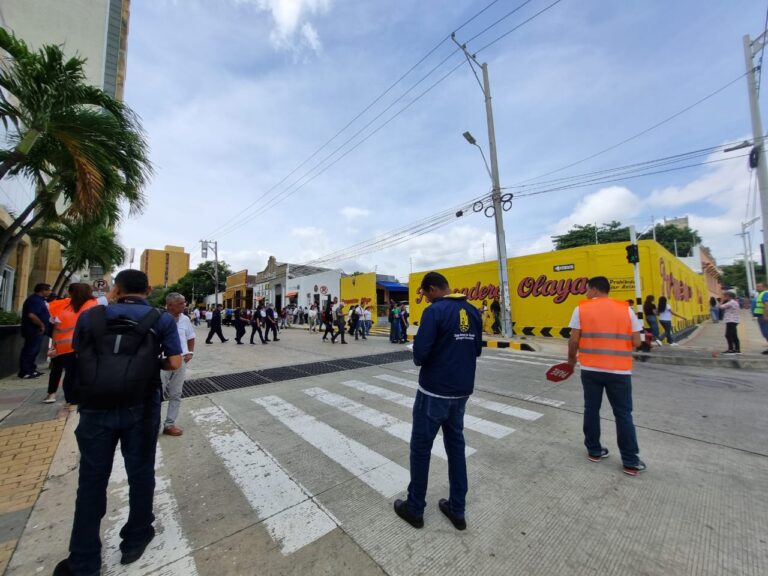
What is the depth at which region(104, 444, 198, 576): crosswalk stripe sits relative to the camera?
2.03m

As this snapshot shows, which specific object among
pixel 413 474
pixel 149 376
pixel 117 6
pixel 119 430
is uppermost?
pixel 117 6

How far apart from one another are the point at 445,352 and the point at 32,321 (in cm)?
834

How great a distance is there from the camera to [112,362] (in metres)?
2.00

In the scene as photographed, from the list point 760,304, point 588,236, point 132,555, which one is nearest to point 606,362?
point 132,555

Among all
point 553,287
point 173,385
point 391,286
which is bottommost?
point 173,385

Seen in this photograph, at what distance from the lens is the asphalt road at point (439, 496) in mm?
2088

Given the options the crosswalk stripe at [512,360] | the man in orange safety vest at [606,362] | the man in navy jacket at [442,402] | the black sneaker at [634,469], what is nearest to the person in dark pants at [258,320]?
the crosswalk stripe at [512,360]

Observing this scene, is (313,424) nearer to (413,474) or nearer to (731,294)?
(413,474)

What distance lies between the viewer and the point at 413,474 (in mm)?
2443

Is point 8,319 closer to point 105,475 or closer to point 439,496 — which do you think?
point 105,475

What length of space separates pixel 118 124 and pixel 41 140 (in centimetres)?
159

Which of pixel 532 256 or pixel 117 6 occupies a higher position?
pixel 117 6

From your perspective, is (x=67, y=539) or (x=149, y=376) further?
(x=67, y=539)

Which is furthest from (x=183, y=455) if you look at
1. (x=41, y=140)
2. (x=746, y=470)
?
(x=41, y=140)
